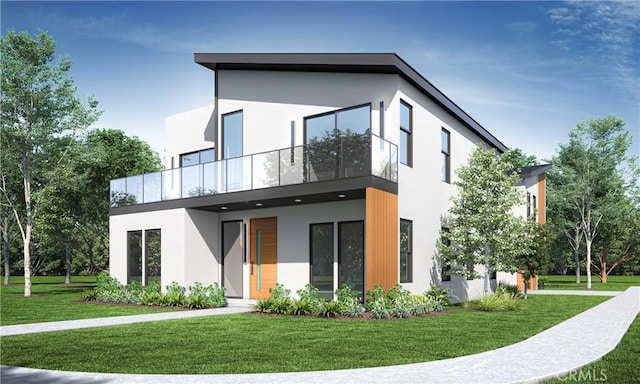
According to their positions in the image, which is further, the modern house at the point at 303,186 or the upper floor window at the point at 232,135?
the upper floor window at the point at 232,135

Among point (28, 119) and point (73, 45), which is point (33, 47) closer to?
point (73, 45)

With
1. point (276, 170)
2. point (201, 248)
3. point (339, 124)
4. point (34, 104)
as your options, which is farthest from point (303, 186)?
point (34, 104)

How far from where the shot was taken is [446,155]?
22188 mm

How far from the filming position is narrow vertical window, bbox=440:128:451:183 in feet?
71.8

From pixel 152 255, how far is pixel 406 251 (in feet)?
33.2

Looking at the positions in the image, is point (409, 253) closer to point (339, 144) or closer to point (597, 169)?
point (339, 144)

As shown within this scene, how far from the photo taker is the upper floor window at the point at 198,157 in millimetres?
23422

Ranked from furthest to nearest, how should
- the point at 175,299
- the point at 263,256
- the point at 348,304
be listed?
the point at 263,256 → the point at 175,299 → the point at 348,304

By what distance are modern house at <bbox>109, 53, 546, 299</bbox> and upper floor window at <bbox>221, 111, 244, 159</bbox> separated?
0.18ft

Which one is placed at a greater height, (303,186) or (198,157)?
(198,157)

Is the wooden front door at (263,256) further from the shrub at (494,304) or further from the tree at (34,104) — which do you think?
the tree at (34,104)

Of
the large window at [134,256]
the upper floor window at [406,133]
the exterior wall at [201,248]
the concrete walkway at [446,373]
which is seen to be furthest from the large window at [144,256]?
the concrete walkway at [446,373]

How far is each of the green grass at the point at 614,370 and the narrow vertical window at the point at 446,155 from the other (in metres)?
12.1

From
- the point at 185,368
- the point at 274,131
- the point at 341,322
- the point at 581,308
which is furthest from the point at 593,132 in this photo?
the point at 185,368
